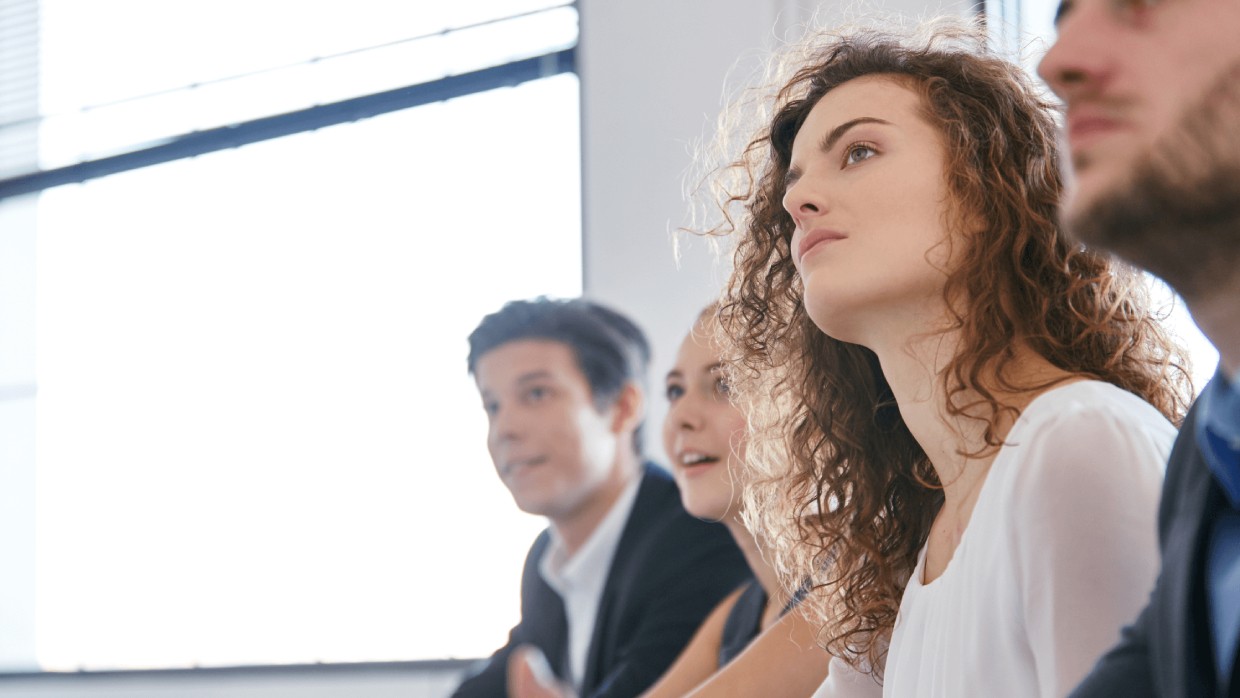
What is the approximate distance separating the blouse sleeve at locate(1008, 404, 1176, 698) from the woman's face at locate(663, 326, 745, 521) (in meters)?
1.25

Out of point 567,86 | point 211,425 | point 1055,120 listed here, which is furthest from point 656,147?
point 1055,120

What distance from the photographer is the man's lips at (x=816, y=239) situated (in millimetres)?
1478

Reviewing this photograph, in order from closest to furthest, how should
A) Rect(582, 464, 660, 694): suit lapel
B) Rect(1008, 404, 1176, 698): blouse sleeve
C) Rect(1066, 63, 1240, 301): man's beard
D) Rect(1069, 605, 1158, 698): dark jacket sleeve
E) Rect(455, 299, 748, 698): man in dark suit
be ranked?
1. Rect(1066, 63, 1240, 301): man's beard
2. Rect(1069, 605, 1158, 698): dark jacket sleeve
3. Rect(1008, 404, 1176, 698): blouse sleeve
4. Rect(582, 464, 660, 694): suit lapel
5. Rect(455, 299, 748, 698): man in dark suit

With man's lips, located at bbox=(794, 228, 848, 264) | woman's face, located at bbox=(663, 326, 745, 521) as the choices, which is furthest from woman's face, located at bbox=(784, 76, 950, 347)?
woman's face, located at bbox=(663, 326, 745, 521)

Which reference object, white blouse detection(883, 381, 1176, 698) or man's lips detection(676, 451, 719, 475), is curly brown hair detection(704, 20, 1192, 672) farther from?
Result: man's lips detection(676, 451, 719, 475)

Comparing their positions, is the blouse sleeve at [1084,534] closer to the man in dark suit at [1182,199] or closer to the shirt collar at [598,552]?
the man in dark suit at [1182,199]

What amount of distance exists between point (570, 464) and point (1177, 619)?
2.63 meters

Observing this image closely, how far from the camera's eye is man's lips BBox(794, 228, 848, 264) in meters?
1.48

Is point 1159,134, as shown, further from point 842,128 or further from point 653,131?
point 653,131

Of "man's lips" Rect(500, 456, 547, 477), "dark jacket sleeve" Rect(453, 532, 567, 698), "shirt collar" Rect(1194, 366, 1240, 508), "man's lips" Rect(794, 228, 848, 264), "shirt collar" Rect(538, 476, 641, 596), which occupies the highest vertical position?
"man's lips" Rect(794, 228, 848, 264)

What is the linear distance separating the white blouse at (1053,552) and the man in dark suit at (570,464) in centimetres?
169

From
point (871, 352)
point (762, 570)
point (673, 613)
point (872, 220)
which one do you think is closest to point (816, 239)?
point (872, 220)

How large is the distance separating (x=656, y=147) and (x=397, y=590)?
1670 mm

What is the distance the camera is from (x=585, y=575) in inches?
129
